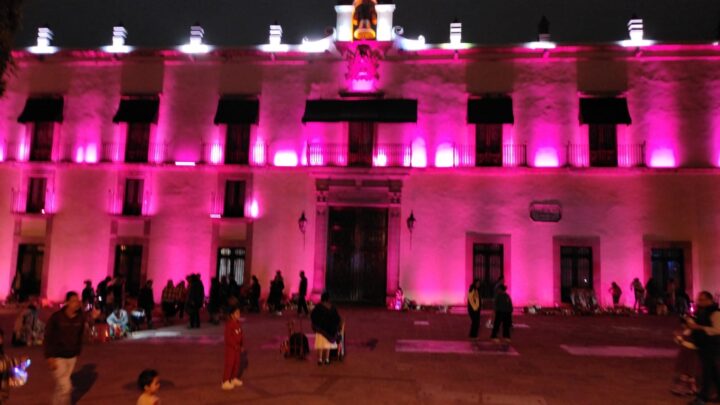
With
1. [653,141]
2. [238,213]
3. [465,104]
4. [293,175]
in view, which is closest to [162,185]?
[238,213]

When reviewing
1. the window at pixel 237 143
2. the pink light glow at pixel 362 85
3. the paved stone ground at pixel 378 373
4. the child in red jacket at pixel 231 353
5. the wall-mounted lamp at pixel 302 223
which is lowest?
the paved stone ground at pixel 378 373

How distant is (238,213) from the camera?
23.0 meters

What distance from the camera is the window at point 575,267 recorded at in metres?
21.8

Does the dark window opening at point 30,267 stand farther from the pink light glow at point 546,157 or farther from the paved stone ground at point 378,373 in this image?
the pink light glow at point 546,157

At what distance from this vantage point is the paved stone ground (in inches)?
344

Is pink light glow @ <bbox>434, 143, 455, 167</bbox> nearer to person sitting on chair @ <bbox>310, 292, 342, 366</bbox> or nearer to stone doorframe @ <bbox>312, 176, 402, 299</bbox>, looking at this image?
stone doorframe @ <bbox>312, 176, 402, 299</bbox>

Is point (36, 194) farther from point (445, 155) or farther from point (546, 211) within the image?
point (546, 211)

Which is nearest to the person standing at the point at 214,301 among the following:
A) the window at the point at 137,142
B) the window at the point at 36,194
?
the window at the point at 137,142

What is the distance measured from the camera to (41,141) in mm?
24312

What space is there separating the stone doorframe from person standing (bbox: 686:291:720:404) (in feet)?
47.1

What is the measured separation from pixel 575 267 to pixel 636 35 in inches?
359

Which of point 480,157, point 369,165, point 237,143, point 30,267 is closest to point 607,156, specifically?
point 480,157

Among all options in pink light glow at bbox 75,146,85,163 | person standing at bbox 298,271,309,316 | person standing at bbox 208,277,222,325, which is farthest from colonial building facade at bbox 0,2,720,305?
person standing at bbox 208,277,222,325

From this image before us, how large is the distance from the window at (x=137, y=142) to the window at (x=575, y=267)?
16739 millimetres
